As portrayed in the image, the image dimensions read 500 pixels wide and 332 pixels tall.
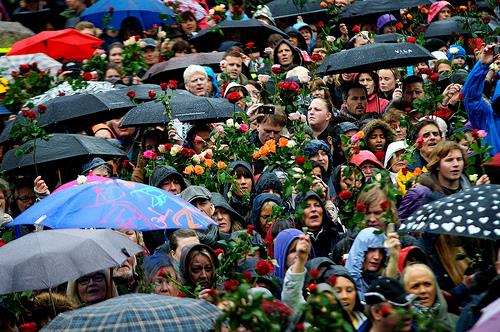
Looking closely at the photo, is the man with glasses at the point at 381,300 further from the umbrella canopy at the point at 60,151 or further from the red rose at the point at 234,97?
the red rose at the point at 234,97

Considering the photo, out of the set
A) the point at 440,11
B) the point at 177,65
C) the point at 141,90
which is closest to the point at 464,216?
the point at 141,90

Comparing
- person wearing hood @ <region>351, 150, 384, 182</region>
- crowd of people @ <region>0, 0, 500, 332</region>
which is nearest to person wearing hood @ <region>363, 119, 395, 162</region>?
crowd of people @ <region>0, 0, 500, 332</region>

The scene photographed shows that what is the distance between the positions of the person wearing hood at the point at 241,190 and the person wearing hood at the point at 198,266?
233 cm

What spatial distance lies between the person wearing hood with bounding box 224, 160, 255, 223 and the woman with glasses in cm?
294

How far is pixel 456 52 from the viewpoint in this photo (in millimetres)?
18109

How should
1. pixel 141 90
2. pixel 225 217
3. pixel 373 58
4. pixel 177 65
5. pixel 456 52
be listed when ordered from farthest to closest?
pixel 177 65 < pixel 456 52 < pixel 141 90 < pixel 373 58 < pixel 225 217

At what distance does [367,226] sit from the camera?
42.0 feet

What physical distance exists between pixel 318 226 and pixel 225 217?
943 millimetres

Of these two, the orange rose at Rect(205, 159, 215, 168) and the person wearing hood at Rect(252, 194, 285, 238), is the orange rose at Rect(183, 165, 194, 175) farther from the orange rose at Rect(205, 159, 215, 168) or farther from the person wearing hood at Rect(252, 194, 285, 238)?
the person wearing hood at Rect(252, 194, 285, 238)

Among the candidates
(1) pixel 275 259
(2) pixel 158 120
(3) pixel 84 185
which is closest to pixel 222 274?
(1) pixel 275 259

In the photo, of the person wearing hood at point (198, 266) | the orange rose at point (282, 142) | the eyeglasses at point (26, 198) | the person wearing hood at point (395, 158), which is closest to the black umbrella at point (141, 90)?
the eyeglasses at point (26, 198)

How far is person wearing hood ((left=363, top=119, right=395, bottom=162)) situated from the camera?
15719 mm

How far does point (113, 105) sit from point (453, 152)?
14.7 feet

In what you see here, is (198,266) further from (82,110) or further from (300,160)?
(82,110)
